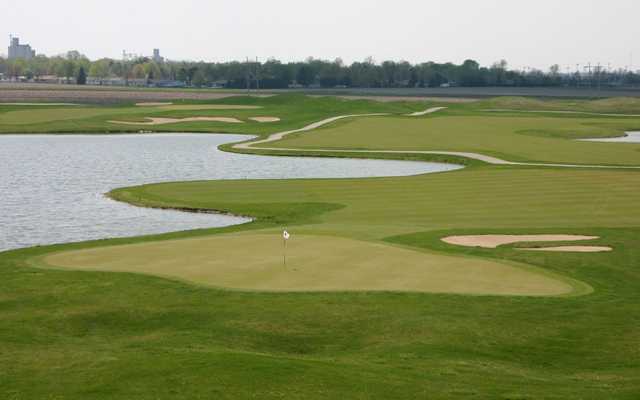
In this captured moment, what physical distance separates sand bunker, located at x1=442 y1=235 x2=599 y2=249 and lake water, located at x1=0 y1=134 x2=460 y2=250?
39.2ft

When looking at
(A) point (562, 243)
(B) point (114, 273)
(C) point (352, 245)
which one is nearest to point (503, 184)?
(A) point (562, 243)

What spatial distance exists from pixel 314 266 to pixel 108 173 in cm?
4041

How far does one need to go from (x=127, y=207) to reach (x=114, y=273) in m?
22.2

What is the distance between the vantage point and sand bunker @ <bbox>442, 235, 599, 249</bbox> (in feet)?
119

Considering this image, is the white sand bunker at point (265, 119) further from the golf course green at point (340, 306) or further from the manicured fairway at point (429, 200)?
the golf course green at point (340, 306)

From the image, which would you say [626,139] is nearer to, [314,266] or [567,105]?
[567,105]

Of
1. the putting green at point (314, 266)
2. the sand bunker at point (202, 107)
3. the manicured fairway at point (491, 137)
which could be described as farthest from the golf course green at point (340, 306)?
the sand bunker at point (202, 107)

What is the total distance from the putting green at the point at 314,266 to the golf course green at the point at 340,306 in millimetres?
90

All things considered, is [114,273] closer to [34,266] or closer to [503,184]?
[34,266]

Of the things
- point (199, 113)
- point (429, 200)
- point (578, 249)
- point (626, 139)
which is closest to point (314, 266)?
point (578, 249)

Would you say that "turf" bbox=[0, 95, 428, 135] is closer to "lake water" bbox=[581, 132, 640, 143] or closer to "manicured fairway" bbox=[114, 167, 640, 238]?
"lake water" bbox=[581, 132, 640, 143]

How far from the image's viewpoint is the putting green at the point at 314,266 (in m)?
27.6

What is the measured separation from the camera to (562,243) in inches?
1457

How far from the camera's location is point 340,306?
2533 centimetres
